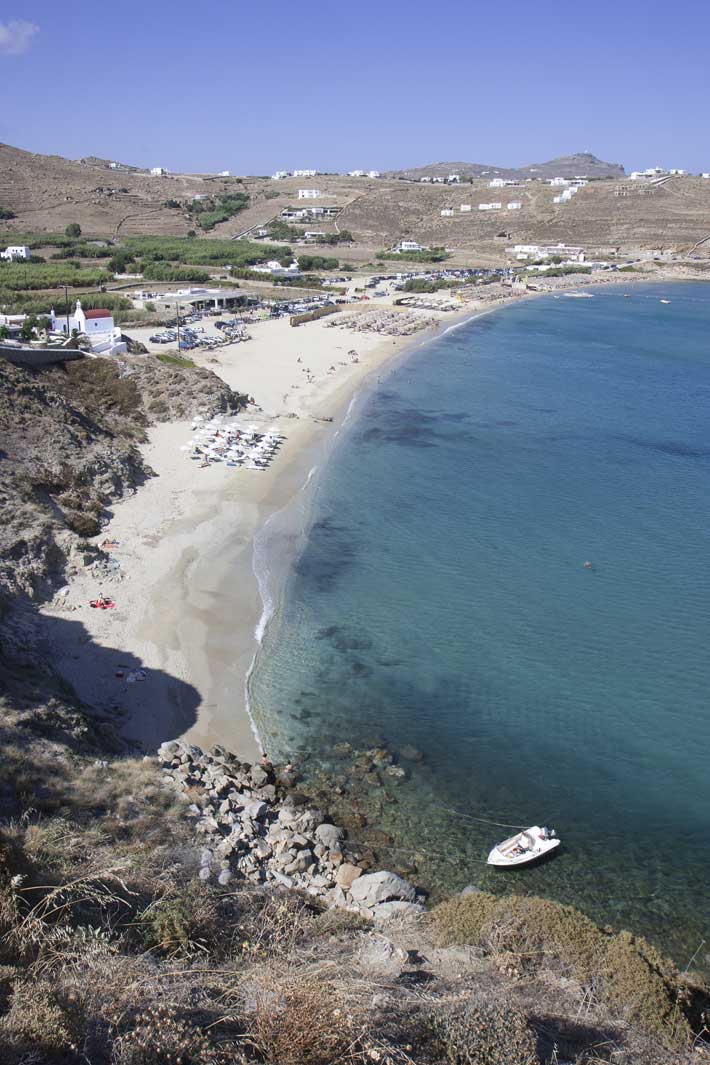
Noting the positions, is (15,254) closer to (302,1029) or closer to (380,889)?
(380,889)

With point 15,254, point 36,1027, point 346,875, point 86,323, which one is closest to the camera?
point 36,1027

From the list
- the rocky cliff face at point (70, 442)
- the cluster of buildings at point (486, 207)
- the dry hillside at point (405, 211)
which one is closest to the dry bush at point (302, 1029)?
the rocky cliff face at point (70, 442)

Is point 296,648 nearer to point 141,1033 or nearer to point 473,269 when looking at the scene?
point 141,1033

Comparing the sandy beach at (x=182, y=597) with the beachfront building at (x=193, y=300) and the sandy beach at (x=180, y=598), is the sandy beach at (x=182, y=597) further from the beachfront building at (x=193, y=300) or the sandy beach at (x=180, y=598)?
the beachfront building at (x=193, y=300)

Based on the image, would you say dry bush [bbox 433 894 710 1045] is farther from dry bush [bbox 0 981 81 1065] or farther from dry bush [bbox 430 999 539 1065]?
dry bush [bbox 0 981 81 1065]

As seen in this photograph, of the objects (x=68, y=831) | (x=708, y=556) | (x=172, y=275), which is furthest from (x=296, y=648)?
(x=172, y=275)

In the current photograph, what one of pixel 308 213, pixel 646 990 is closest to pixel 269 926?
pixel 646 990
